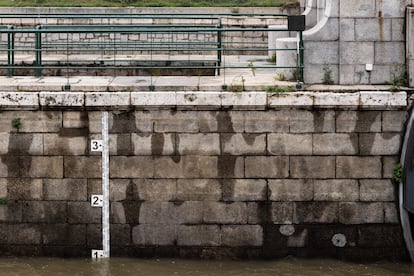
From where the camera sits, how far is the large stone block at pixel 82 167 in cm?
1387

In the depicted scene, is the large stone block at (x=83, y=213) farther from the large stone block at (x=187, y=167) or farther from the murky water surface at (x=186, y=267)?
the large stone block at (x=187, y=167)

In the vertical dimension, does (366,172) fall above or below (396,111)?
below

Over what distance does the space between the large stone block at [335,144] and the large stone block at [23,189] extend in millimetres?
4272

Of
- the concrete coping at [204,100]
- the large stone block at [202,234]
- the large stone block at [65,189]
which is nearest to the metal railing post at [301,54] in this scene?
the concrete coping at [204,100]

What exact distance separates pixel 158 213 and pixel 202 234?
2.44 feet

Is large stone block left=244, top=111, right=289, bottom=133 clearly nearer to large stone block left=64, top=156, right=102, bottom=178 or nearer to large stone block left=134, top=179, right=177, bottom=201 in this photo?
large stone block left=134, top=179, right=177, bottom=201

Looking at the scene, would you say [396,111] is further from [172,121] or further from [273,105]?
[172,121]

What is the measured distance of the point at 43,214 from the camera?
13938 mm

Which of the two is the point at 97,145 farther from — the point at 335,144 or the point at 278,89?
the point at 335,144

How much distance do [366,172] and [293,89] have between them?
1.68 meters

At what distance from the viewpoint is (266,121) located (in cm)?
1368

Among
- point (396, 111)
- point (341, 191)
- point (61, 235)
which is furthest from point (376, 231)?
point (61, 235)

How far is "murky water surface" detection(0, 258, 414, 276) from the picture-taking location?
13.3m

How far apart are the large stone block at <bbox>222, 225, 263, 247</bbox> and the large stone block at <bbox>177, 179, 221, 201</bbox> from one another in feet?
1.73
